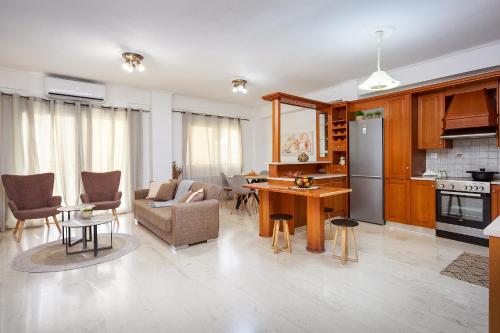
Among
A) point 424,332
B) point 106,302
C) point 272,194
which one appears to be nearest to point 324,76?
point 272,194

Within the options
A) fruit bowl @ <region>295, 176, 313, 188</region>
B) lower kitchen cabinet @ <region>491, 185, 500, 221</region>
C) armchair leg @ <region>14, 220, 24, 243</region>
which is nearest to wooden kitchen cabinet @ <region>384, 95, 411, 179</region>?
lower kitchen cabinet @ <region>491, 185, 500, 221</region>

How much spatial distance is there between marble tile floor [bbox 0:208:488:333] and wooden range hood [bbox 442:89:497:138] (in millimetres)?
1669

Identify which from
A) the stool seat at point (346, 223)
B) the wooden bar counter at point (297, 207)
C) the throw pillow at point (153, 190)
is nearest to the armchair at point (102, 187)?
the throw pillow at point (153, 190)

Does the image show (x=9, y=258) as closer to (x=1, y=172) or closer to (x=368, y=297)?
(x=1, y=172)

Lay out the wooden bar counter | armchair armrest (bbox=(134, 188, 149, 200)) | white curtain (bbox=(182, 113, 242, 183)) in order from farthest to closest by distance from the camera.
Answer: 1. white curtain (bbox=(182, 113, 242, 183))
2. armchair armrest (bbox=(134, 188, 149, 200))
3. the wooden bar counter

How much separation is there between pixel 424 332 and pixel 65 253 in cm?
388

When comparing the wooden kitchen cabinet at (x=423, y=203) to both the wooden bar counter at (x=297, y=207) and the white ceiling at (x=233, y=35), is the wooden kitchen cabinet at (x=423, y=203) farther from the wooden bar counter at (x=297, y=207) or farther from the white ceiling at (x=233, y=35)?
the white ceiling at (x=233, y=35)

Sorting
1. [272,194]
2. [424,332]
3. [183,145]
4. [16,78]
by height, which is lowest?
[424,332]

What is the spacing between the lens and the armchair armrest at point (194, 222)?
343 centimetres

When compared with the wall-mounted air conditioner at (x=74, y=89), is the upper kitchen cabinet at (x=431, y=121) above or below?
below

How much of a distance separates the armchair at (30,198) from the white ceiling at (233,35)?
1891 mm

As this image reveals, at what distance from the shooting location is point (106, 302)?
2240 millimetres

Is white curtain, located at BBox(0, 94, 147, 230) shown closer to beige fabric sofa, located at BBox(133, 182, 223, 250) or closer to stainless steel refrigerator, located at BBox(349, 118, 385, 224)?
beige fabric sofa, located at BBox(133, 182, 223, 250)

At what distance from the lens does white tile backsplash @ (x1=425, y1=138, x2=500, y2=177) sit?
387cm
